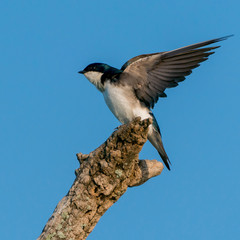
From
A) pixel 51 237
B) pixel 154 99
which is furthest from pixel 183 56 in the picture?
pixel 51 237

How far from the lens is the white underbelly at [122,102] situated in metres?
6.06

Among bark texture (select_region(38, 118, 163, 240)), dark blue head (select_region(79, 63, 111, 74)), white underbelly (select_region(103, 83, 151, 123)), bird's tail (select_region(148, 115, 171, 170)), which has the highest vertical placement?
dark blue head (select_region(79, 63, 111, 74))

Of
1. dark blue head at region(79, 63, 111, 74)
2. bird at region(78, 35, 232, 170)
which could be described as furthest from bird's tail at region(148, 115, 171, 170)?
dark blue head at region(79, 63, 111, 74)

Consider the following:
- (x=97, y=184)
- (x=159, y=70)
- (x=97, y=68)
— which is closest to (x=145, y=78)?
(x=159, y=70)

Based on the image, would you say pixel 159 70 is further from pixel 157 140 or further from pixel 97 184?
pixel 97 184

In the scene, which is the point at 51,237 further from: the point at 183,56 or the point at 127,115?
the point at 183,56

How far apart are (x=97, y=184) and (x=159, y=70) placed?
1889 millimetres

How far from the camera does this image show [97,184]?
4977 millimetres

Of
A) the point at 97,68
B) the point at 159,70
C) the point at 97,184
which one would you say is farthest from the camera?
the point at 97,68

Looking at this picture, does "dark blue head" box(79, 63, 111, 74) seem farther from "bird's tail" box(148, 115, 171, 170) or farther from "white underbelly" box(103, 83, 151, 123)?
"bird's tail" box(148, 115, 171, 170)

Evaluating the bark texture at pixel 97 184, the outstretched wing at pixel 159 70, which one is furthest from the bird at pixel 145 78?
the bark texture at pixel 97 184

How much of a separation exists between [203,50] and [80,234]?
9.00ft

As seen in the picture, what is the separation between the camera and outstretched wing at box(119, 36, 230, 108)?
591 centimetres

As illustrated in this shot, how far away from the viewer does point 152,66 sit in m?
6.01
